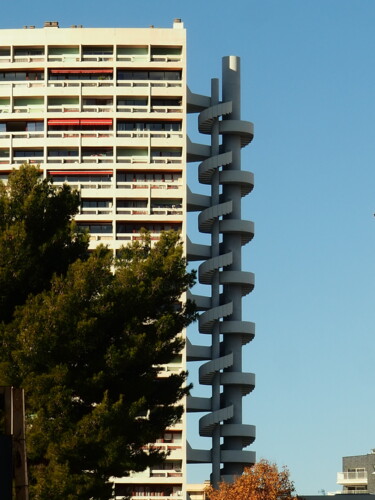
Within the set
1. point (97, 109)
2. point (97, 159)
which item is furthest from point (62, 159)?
point (97, 109)

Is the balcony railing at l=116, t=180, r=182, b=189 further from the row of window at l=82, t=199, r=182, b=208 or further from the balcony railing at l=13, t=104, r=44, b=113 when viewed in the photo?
the balcony railing at l=13, t=104, r=44, b=113

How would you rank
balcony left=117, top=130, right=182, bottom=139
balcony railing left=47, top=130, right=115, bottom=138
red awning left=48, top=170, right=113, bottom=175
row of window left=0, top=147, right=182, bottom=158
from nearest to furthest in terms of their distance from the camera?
1. red awning left=48, top=170, right=113, bottom=175
2. balcony left=117, top=130, right=182, bottom=139
3. balcony railing left=47, top=130, right=115, bottom=138
4. row of window left=0, top=147, right=182, bottom=158

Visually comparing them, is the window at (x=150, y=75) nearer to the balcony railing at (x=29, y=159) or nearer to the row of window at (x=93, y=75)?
the row of window at (x=93, y=75)

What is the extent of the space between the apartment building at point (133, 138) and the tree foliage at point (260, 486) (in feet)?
34.2

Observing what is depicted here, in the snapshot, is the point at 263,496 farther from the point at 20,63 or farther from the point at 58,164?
the point at 20,63

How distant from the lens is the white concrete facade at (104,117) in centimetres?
10156

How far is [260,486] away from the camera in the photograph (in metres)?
87.4

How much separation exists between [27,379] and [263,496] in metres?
45.3

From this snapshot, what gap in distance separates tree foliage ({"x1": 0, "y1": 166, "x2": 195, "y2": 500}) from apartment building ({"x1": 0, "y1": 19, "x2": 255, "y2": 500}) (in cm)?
5273

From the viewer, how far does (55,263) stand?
4609 centimetres

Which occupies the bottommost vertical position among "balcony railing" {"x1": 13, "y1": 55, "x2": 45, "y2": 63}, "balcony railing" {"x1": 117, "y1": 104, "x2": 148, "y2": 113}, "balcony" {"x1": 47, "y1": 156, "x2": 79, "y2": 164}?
"balcony" {"x1": 47, "y1": 156, "x2": 79, "y2": 164}

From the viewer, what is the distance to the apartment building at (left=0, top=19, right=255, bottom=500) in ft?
329

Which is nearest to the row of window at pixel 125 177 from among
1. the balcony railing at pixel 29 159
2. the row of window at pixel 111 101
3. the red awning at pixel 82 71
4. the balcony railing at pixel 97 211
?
the balcony railing at pixel 29 159

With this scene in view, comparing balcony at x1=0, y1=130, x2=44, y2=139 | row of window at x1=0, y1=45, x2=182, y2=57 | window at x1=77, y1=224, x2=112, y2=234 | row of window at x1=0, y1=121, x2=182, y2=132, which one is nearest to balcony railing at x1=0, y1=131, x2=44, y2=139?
balcony at x1=0, y1=130, x2=44, y2=139
